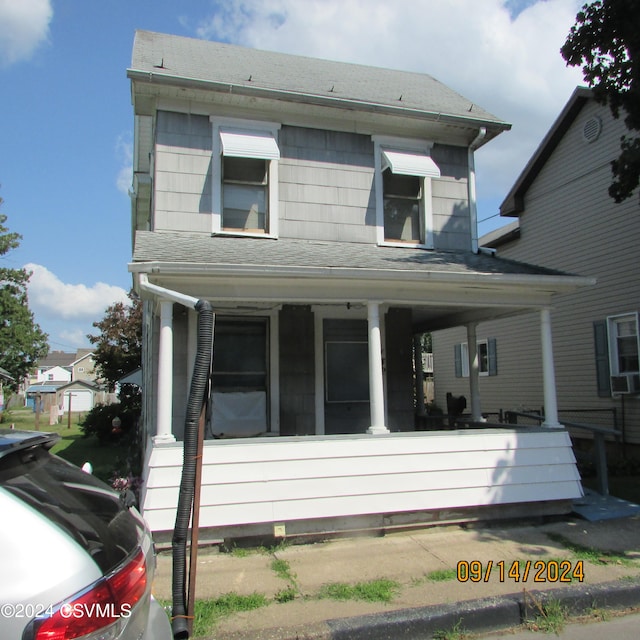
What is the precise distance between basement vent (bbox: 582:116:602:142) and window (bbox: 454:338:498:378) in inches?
224

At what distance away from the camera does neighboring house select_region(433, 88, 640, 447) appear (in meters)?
11.9

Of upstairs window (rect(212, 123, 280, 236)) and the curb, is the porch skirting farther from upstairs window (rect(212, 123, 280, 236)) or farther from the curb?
upstairs window (rect(212, 123, 280, 236))

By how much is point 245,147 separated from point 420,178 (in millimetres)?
2822

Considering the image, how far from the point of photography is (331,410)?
8.25m

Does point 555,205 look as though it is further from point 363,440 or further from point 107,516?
point 107,516

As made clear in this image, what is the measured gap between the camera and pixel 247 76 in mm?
8523

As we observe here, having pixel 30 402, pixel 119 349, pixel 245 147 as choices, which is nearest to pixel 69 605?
pixel 245 147

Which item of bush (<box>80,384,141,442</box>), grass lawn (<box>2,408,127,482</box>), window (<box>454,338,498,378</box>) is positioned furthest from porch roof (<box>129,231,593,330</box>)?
bush (<box>80,384,141,442</box>)

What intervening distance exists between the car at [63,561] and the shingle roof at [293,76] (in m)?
6.56

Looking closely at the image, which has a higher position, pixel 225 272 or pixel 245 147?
pixel 245 147

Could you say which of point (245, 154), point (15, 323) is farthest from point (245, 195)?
point (15, 323)

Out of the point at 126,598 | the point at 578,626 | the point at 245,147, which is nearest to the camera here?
the point at 126,598

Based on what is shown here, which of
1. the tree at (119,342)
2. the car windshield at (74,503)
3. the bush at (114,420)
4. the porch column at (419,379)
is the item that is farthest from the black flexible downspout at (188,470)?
the tree at (119,342)

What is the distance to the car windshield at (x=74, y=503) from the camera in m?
2.05
